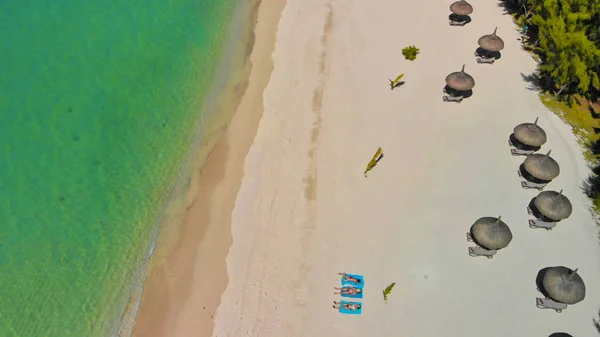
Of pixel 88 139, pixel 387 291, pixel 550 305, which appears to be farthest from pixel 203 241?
pixel 550 305

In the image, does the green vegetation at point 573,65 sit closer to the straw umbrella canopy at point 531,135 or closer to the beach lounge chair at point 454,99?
the straw umbrella canopy at point 531,135

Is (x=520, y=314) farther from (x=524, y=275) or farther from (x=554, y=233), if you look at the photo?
(x=554, y=233)

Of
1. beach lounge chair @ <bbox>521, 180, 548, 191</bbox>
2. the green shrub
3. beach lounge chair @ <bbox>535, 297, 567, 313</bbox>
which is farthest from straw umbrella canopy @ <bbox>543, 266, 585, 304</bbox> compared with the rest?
the green shrub

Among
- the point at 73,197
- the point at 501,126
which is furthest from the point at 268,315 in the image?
the point at 501,126

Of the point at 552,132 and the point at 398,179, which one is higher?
the point at 398,179

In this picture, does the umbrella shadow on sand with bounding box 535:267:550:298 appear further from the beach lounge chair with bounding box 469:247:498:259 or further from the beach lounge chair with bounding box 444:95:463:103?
the beach lounge chair with bounding box 444:95:463:103

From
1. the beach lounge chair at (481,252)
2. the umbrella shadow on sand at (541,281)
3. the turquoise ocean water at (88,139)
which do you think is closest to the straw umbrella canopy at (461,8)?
the turquoise ocean water at (88,139)

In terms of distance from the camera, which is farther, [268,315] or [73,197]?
[73,197]
